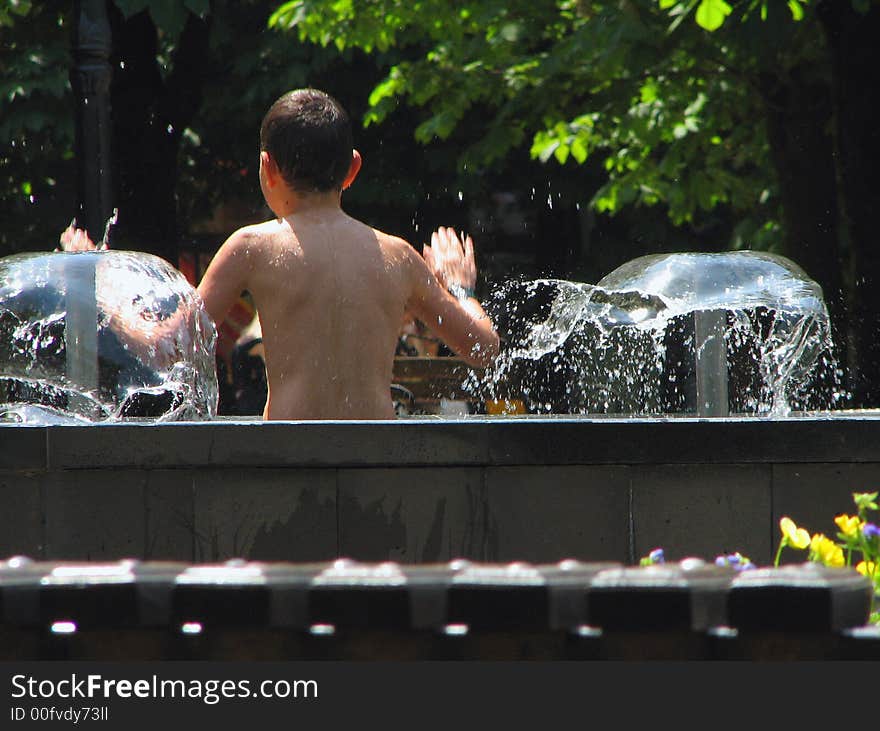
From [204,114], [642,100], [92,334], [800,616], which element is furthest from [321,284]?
[204,114]

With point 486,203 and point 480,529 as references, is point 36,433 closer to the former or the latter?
point 480,529

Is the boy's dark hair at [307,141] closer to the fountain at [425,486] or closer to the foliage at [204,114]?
the fountain at [425,486]

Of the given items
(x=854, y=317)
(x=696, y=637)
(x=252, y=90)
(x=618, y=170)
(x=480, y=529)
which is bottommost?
(x=696, y=637)

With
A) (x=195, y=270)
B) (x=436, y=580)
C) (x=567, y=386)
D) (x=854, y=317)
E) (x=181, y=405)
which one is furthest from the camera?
(x=195, y=270)

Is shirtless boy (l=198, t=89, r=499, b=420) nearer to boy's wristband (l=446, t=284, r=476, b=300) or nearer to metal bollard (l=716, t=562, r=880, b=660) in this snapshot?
boy's wristband (l=446, t=284, r=476, b=300)

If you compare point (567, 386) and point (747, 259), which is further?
point (567, 386)

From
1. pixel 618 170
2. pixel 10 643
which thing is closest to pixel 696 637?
pixel 10 643

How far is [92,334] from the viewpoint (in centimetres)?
437

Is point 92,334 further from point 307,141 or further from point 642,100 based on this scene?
point 642,100

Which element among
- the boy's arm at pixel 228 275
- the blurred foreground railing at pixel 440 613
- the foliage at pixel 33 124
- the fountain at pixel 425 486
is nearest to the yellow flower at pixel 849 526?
the fountain at pixel 425 486

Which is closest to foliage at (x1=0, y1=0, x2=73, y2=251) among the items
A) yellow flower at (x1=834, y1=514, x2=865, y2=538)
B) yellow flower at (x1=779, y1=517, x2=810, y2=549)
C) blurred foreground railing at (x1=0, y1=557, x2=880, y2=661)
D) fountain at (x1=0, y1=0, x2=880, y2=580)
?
fountain at (x1=0, y1=0, x2=880, y2=580)

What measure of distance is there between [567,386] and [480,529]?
8618 mm

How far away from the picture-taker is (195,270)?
28.1 m

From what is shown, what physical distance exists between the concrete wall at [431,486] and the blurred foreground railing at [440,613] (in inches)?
60.9
